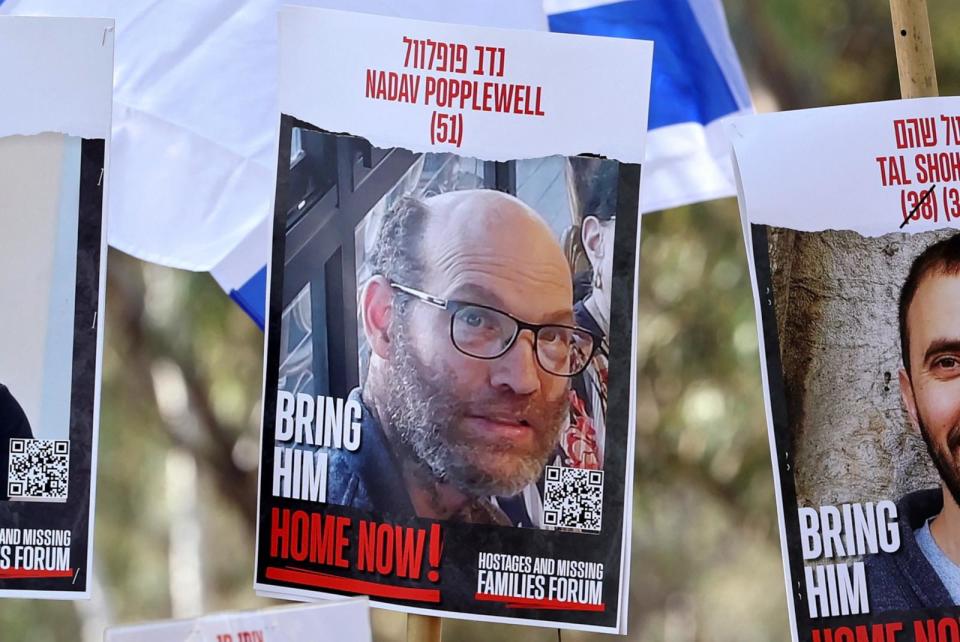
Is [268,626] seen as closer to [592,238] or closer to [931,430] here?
[592,238]

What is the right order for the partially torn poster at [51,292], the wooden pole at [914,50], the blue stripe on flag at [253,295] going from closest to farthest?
the partially torn poster at [51,292] < the wooden pole at [914,50] < the blue stripe on flag at [253,295]

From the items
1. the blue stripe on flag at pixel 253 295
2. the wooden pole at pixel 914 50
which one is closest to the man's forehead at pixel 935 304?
the wooden pole at pixel 914 50

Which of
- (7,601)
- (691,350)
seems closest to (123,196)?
(691,350)

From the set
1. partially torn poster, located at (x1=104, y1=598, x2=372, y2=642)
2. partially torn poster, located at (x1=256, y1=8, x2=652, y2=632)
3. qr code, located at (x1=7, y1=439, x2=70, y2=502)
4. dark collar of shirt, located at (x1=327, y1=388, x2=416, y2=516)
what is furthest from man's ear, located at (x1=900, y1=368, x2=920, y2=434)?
qr code, located at (x1=7, y1=439, x2=70, y2=502)

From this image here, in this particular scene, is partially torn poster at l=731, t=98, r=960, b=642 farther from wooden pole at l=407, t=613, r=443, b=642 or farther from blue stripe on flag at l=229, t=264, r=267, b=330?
blue stripe on flag at l=229, t=264, r=267, b=330

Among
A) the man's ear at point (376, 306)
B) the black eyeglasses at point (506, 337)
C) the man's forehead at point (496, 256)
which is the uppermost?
the man's forehead at point (496, 256)

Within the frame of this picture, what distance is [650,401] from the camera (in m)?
6.38

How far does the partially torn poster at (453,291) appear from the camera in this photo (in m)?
2.06

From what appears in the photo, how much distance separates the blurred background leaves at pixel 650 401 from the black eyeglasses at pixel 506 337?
3891 mm

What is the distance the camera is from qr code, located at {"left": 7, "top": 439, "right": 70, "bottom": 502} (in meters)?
2.03

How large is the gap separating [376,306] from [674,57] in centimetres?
155

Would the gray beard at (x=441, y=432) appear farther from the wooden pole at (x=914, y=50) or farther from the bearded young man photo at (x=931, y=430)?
the wooden pole at (x=914, y=50)

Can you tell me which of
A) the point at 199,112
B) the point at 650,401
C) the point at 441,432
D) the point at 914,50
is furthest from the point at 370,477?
the point at 650,401

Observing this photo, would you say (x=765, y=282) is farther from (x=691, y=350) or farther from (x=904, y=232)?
(x=691, y=350)
